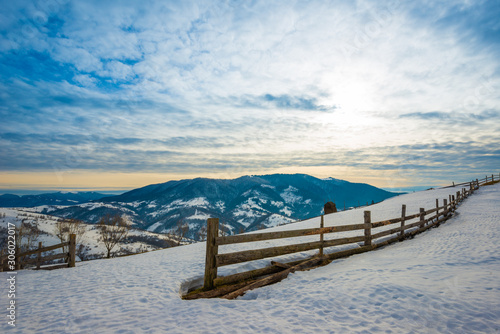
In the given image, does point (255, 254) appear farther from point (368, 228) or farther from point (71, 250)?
point (71, 250)

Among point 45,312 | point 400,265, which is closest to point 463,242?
point 400,265

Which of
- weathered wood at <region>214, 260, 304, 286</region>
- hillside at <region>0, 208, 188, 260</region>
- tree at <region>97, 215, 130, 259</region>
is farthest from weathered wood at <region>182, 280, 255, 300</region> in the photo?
hillside at <region>0, 208, 188, 260</region>

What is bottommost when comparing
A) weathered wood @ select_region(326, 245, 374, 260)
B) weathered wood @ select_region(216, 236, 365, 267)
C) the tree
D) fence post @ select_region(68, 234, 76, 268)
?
the tree

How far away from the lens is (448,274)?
248 inches

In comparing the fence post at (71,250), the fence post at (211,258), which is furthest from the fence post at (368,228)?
the fence post at (71,250)

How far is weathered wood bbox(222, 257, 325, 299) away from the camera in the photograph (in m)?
6.11

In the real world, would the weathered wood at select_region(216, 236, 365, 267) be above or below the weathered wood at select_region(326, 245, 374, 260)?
above

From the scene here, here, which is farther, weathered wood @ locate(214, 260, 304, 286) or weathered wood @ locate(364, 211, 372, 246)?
weathered wood @ locate(364, 211, 372, 246)

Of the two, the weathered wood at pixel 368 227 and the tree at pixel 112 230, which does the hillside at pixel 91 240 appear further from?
the weathered wood at pixel 368 227

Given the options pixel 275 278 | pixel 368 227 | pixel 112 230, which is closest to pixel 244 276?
pixel 275 278

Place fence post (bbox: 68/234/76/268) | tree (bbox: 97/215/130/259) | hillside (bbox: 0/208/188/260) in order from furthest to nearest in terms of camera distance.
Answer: hillside (bbox: 0/208/188/260) < tree (bbox: 97/215/130/259) < fence post (bbox: 68/234/76/268)

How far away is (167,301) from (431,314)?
5.81m

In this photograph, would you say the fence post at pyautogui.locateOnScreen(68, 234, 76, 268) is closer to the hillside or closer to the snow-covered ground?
the snow-covered ground

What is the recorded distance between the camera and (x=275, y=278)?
23.0ft
